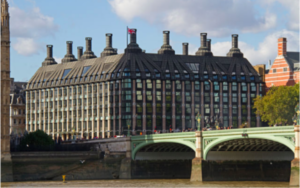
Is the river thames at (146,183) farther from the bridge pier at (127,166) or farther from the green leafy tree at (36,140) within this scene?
the green leafy tree at (36,140)

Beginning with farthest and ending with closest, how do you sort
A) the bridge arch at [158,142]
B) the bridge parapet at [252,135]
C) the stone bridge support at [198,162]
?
the bridge arch at [158,142] < the stone bridge support at [198,162] < the bridge parapet at [252,135]

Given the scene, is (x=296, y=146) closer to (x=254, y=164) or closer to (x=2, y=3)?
(x=254, y=164)

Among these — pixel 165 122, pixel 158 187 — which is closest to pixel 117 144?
pixel 158 187

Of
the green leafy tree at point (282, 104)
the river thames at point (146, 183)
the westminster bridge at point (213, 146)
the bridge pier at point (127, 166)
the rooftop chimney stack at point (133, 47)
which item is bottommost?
the river thames at point (146, 183)

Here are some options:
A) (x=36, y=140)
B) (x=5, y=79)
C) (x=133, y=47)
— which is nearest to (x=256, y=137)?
(x=5, y=79)

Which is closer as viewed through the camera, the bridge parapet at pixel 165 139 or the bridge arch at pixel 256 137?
the bridge arch at pixel 256 137

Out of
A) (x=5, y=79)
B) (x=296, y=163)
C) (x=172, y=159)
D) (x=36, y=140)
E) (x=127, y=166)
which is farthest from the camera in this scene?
(x=36, y=140)

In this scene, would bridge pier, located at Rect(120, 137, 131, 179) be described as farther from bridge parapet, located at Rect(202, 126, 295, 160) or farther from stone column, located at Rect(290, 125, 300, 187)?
stone column, located at Rect(290, 125, 300, 187)

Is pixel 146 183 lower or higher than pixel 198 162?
lower

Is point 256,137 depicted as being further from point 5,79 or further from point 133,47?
point 133,47

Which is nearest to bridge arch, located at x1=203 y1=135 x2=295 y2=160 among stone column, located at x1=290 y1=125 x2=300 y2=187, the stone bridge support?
stone column, located at x1=290 y1=125 x2=300 y2=187

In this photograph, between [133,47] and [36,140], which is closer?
[36,140]

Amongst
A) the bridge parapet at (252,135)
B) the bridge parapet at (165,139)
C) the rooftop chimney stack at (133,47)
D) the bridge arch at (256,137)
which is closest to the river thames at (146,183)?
the bridge arch at (256,137)

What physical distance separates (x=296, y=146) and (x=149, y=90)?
85210 mm
